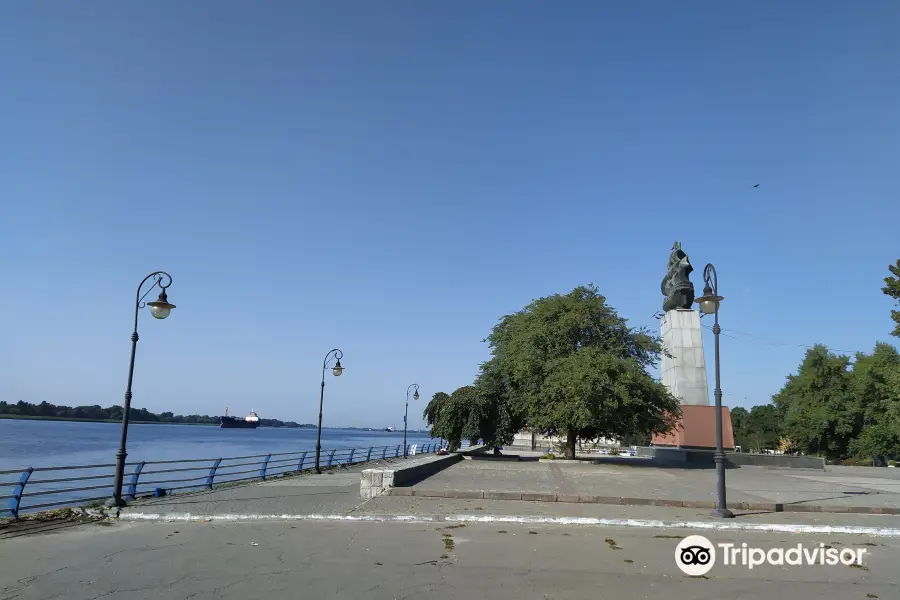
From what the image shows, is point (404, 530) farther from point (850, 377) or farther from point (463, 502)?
point (850, 377)

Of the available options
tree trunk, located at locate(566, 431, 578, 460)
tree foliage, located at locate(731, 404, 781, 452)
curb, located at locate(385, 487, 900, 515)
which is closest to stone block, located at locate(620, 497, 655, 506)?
curb, located at locate(385, 487, 900, 515)

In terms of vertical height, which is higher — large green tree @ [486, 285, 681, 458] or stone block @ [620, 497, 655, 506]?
large green tree @ [486, 285, 681, 458]

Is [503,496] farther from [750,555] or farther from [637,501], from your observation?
[750,555]

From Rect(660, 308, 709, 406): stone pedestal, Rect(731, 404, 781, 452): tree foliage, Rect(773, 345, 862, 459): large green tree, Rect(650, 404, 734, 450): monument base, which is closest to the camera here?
Rect(650, 404, 734, 450): monument base

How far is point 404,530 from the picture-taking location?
10.8 meters

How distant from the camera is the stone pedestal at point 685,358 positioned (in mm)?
33844

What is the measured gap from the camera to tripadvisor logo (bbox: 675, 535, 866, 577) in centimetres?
844

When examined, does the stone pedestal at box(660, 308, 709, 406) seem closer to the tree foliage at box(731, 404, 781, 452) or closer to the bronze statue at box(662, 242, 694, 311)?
the bronze statue at box(662, 242, 694, 311)

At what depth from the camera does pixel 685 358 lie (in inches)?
1351

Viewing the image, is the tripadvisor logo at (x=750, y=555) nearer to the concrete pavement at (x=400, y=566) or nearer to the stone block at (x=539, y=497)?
the concrete pavement at (x=400, y=566)

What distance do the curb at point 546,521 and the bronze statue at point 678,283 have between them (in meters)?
23.7

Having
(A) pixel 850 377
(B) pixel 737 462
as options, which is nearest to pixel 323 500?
(B) pixel 737 462

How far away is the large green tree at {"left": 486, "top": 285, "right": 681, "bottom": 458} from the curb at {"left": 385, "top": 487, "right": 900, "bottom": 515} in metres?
12.3

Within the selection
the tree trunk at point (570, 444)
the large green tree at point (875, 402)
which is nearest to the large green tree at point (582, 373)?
the tree trunk at point (570, 444)
